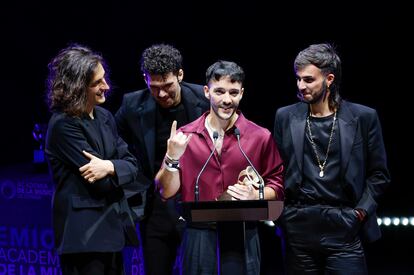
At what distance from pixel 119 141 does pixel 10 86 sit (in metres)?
3.24

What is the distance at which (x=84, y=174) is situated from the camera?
3664 mm

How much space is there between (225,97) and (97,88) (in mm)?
699

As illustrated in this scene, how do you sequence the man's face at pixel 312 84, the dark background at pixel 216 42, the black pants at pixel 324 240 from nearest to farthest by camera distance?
the black pants at pixel 324 240 → the man's face at pixel 312 84 → the dark background at pixel 216 42

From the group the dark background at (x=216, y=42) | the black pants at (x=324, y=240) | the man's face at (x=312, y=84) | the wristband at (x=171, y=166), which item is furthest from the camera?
the dark background at (x=216, y=42)

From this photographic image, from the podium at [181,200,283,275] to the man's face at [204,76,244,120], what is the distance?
62cm

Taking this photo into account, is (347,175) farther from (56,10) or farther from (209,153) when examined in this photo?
(56,10)

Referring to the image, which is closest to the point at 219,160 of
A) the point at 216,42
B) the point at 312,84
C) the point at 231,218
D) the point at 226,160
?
the point at 226,160

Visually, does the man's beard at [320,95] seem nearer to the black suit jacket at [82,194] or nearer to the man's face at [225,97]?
the man's face at [225,97]

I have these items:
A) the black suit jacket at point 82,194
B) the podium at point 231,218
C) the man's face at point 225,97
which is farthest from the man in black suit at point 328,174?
the black suit jacket at point 82,194

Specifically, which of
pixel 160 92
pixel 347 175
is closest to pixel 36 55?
pixel 160 92

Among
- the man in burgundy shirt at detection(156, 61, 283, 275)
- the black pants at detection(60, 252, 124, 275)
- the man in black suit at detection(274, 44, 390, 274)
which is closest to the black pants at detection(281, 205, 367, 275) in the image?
the man in black suit at detection(274, 44, 390, 274)

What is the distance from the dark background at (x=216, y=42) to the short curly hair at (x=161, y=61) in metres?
2.55

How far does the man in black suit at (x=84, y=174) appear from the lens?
3.67 m

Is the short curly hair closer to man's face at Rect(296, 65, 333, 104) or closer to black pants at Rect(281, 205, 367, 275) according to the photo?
man's face at Rect(296, 65, 333, 104)
